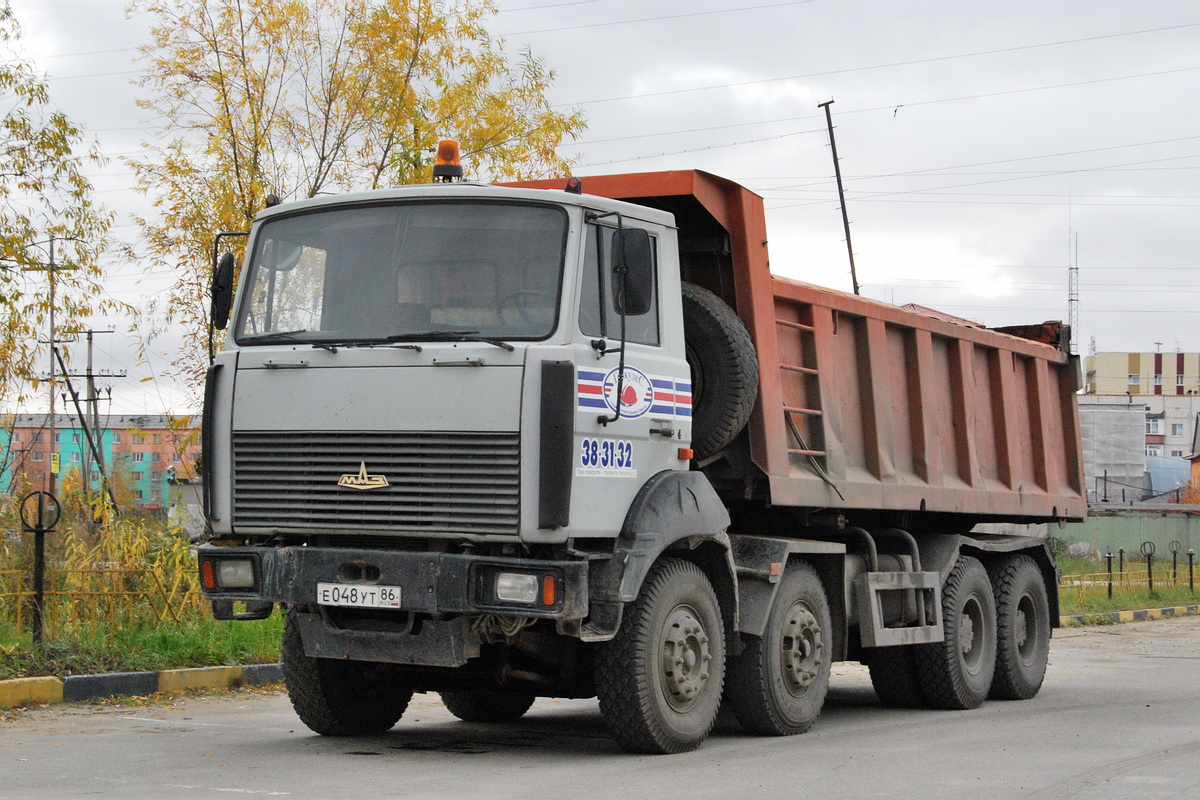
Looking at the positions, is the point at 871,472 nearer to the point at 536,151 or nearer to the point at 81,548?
the point at 81,548

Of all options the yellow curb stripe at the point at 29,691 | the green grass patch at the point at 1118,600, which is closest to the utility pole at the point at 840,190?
the green grass patch at the point at 1118,600

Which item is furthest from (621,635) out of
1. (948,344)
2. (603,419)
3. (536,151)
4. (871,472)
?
(536,151)

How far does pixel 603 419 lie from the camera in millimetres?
6902

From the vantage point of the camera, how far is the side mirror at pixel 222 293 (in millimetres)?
7797

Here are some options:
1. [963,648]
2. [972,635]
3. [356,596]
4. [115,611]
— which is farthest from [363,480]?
[972,635]

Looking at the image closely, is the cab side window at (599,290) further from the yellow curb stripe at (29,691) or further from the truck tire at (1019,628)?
the truck tire at (1019,628)

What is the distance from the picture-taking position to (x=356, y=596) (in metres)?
6.87

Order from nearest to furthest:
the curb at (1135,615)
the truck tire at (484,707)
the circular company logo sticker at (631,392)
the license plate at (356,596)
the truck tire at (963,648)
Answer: the license plate at (356,596) < the circular company logo sticker at (631,392) < the truck tire at (484,707) < the truck tire at (963,648) < the curb at (1135,615)

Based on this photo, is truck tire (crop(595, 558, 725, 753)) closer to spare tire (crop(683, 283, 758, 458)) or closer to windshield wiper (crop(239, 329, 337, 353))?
spare tire (crop(683, 283, 758, 458))

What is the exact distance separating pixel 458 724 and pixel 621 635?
242 cm

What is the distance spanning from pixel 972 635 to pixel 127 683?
6.11 meters

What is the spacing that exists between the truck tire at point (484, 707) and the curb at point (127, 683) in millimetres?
1142

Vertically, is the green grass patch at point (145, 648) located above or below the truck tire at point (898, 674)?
above

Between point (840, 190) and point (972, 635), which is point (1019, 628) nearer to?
point (972, 635)
